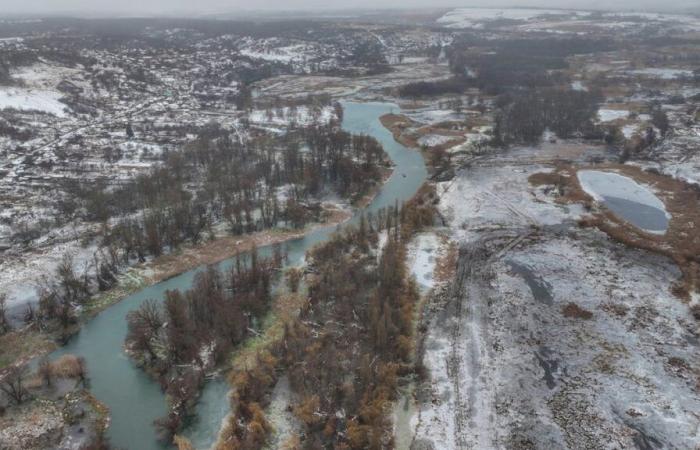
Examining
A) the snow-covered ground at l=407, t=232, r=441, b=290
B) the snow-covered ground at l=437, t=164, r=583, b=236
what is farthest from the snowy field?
the snow-covered ground at l=407, t=232, r=441, b=290

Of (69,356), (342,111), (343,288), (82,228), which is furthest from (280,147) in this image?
(69,356)

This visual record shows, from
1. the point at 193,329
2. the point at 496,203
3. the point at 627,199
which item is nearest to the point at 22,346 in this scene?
the point at 193,329

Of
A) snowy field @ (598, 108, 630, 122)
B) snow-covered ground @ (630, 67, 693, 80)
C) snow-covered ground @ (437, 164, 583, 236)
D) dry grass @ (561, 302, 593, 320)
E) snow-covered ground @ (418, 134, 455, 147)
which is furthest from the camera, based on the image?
snow-covered ground @ (630, 67, 693, 80)

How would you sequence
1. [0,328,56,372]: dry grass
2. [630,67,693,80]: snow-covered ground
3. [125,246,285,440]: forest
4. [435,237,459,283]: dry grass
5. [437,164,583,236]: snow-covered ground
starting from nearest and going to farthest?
[125,246,285,440]: forest → [0,328,56,372]: dry grass → [435,237,459,283]: dry grass → [437,164,583,236]: snow-covered ground → [630,67,693,80]: snow-covered ground

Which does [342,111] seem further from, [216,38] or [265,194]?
[216,38]

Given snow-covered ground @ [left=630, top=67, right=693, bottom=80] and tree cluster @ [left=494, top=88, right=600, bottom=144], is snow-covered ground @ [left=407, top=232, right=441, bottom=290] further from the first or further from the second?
snow-covered ground @ [left=630, top=67, right=693, bottom=80]

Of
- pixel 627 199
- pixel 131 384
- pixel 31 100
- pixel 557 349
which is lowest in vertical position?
pixel 131 384

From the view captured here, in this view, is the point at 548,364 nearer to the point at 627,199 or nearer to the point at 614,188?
the point at 627,199
